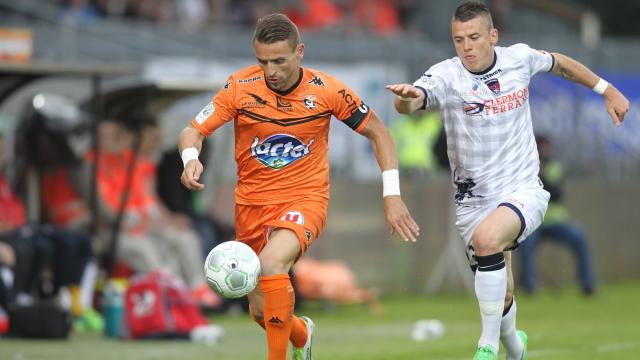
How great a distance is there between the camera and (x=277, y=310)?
877 centimetres

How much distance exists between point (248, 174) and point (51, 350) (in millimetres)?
4103

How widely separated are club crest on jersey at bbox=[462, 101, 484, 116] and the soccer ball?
180 centimetres

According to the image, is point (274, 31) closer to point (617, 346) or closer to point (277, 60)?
point (277, 60)

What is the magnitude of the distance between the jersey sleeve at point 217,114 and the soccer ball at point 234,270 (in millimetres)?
819

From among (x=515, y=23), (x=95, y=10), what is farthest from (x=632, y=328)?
(x=515, y=23)

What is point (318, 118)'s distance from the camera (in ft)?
30.3

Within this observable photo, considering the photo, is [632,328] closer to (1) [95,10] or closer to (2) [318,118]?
(2) [318,118]

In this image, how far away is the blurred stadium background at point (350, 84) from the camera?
17.3 m

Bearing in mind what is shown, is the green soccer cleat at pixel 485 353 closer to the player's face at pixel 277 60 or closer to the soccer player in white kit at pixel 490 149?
the soccer player in white kit at pixel 490 149

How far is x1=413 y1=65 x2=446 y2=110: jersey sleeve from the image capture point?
9164 millimetres

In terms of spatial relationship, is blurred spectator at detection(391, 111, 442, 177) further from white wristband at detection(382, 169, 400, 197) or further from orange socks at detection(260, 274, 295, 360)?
orange socks at detection(260, 274, 295, 360)

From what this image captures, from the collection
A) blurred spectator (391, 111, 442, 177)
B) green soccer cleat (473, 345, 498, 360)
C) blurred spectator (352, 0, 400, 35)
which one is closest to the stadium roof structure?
blurred spectator (391, 111, 442, 177)

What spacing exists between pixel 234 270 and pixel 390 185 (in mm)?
1205

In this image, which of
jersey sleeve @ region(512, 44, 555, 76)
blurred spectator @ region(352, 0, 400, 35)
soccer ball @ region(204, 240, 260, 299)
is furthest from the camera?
blurred spectator @ region(352, 0, 400, 35)
